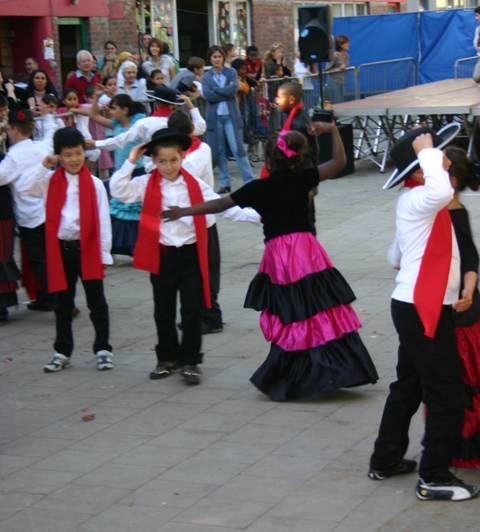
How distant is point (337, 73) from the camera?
1966 centimetres

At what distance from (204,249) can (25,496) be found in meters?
2.28

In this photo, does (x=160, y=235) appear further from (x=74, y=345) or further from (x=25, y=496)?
(x=25, y=496)

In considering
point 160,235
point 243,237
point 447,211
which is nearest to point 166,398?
point 160,235

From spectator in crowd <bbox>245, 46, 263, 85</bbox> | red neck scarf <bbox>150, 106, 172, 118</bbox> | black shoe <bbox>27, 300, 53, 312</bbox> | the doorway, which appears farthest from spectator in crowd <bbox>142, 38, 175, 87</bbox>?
black shoe <bbox>27, 300, 53, 312</bbox>

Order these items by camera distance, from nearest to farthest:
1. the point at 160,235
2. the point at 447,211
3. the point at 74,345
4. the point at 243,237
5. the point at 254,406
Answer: the point at 447,211
the point at 254,406
the point at 160,235
the point at 74,345
the point at 243,237

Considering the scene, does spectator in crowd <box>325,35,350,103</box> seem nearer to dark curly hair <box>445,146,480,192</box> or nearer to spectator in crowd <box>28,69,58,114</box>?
spectator in crowd <box>28,69,58,114</box>

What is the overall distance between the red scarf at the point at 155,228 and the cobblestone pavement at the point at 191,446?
81 centimetres

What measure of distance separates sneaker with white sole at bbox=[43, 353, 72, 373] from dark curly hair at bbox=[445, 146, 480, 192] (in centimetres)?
353

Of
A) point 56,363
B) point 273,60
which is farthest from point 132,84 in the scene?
point 56,363

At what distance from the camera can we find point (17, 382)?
23.6 feet

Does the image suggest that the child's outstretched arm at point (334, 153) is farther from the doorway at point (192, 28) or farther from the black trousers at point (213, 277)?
the doorway at point (192, 28)

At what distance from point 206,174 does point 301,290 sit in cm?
206

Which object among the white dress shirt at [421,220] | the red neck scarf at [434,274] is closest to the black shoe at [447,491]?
the red neck scarf at [434,274]

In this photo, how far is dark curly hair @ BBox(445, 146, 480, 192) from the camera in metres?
4.91
